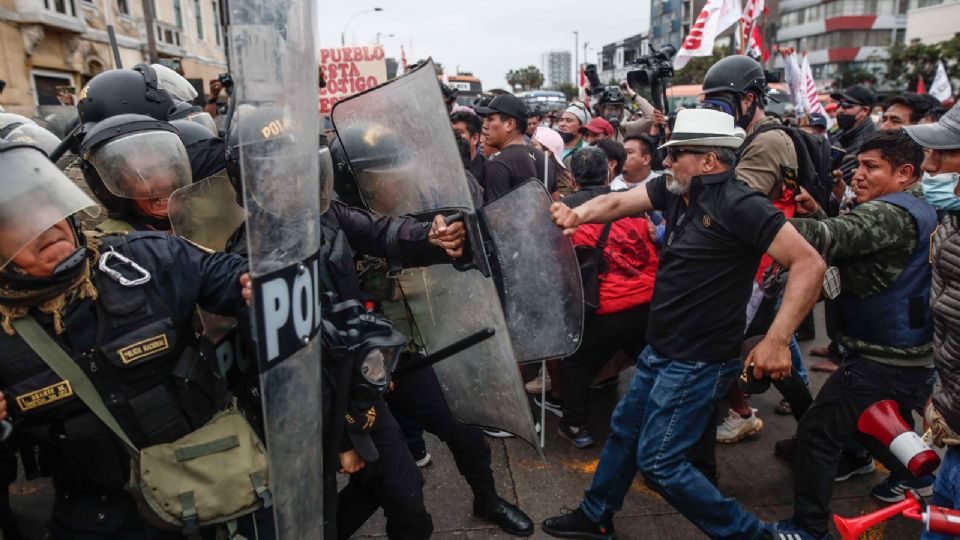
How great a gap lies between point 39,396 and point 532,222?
1605 millimetres

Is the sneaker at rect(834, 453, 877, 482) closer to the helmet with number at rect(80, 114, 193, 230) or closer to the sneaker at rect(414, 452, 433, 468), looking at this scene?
the sneaker at rect(414, 452, 433, 468)

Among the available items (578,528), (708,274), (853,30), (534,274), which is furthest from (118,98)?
(853,30)

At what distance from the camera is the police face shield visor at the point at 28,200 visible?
4.73 ft

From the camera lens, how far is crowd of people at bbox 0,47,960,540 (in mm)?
1589

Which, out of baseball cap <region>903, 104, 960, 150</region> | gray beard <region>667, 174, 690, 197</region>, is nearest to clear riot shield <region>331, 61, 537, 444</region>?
gray beard <region>667, 174, 690, 197</region>

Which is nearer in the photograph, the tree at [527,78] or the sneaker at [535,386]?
the sneaker at [535,386]

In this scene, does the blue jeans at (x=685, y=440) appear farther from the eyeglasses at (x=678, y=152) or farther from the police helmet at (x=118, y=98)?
the police helmet at (x=118, y=98)

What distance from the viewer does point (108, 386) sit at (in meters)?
1.60

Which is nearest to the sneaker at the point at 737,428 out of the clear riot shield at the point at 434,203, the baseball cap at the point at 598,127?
the clear riot shield at the point at 434,203

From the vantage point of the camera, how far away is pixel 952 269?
202 centimetres

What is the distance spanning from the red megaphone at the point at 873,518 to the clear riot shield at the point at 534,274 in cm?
104

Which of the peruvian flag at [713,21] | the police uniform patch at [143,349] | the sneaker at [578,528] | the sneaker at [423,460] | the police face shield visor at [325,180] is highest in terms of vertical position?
the peruvian flag at [713,21]

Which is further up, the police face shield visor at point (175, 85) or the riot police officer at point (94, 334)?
the police face shield visor at point (175, 85)

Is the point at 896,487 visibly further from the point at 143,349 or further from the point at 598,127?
the point at 598,127
